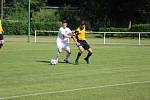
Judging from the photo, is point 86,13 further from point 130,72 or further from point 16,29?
A: point 130,72

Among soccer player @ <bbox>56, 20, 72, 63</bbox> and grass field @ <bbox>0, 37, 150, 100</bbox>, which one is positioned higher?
soccer player @ <bbox>56, 20, 72, 63</bbox>

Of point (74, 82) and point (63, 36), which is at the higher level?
point (63, 36)

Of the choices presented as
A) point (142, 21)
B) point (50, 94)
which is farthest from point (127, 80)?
point (142, 21)

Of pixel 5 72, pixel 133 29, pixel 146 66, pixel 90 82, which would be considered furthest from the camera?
pixel 133 29

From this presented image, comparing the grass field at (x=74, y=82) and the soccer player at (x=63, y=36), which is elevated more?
the soccer player at (x=63, y=36)

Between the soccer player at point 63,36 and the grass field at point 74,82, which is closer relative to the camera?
the grass field at point 74,82

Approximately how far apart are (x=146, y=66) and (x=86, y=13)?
190ft

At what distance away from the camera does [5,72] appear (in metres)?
18.7

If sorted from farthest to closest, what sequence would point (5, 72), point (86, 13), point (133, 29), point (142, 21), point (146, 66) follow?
point (86, 13)
point (142, 21)
point (133, 29)
point (146, 66)
point (5, 72)

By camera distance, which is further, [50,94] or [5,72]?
[5,72]

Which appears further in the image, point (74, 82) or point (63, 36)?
point (63, 36)

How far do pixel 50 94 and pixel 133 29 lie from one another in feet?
160

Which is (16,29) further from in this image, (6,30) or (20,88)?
(20,88)

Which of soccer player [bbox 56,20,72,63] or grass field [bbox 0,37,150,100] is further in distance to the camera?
soccer player [bbox 56,20,72,63]
